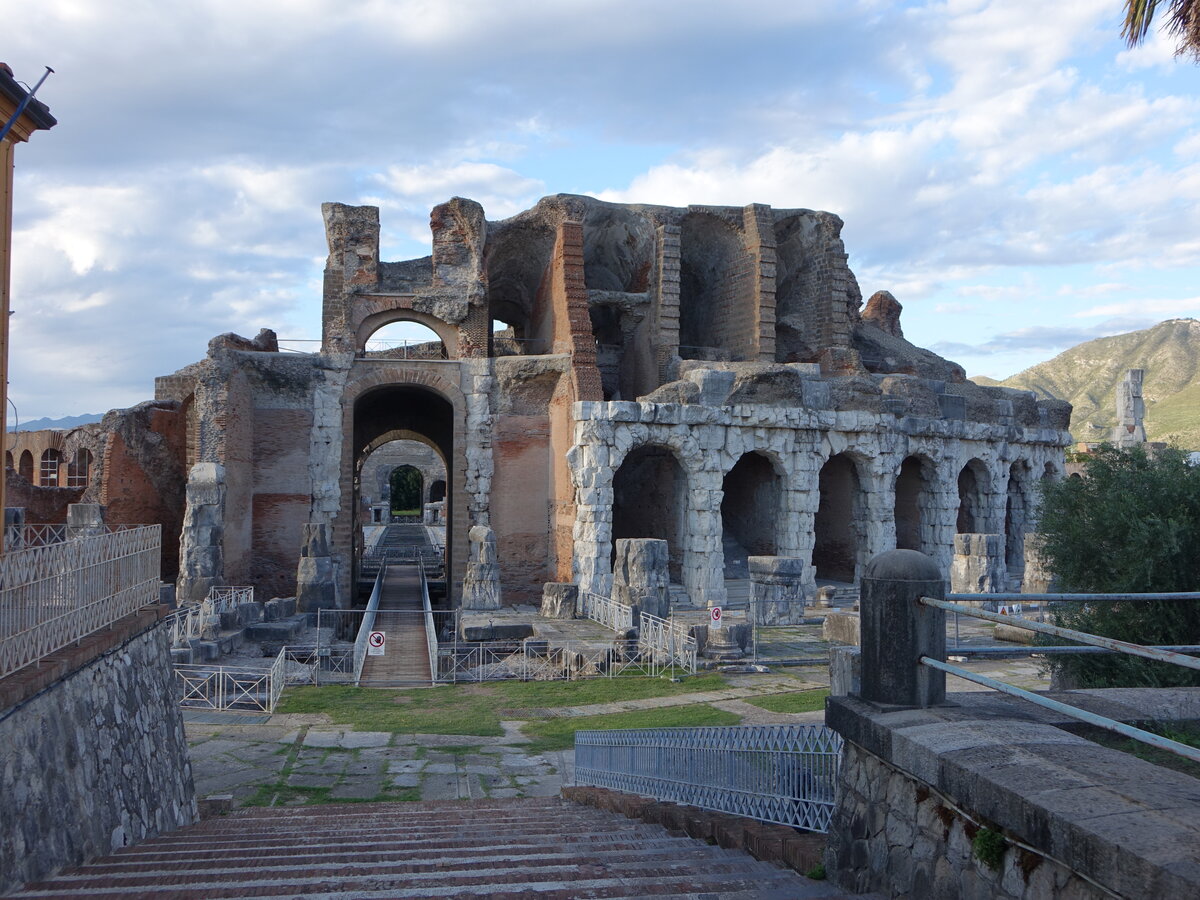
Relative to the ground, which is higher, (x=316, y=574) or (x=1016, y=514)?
(x=1016, y=514)

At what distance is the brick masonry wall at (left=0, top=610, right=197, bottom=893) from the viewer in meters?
4.61

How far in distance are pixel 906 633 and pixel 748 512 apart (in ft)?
67.8

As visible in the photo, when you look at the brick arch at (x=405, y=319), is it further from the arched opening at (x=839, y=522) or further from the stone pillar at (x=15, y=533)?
the stone pillar at (x=15, y=533)

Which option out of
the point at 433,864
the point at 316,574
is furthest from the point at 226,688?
the point at 433,864

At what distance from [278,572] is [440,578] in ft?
26.4

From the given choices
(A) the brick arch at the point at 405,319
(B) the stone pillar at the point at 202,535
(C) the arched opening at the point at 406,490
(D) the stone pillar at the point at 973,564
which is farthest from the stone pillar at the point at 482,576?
(C) the arched opening at the point at 406,490

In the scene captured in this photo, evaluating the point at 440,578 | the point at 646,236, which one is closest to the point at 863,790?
the point at 646,236

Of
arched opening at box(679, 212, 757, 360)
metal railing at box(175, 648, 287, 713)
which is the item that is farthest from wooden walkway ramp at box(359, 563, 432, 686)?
arched opening at box(679, 212, 757, 360)

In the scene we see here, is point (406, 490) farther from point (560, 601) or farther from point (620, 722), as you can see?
point (620, 722)

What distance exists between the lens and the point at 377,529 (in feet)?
132

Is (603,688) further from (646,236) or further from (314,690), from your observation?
(646,236)

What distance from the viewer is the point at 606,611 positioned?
17.1 metres

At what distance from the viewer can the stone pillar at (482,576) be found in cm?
1905

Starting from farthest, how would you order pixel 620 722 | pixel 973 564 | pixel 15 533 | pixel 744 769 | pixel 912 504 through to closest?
pixel 912 504
pixel 973 564
pixel 620 722
pixel 15 533
pixel 744 769
